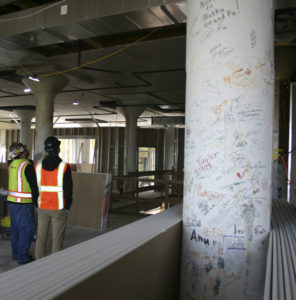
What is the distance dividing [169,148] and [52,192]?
1762 cm

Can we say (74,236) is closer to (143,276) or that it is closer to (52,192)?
(52,192)

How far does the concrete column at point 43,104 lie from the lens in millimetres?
11391

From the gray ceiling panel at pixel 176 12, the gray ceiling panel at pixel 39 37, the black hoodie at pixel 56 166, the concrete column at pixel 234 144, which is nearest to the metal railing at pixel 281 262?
the concrete column at pixel 234 144

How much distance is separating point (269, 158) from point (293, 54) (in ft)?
18.2

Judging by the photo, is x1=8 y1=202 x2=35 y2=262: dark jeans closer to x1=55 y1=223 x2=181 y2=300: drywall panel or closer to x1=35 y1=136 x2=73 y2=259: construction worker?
x1=35 y1=136 x2=73 y2=259: construction worker

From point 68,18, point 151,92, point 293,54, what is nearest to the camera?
point 68,18

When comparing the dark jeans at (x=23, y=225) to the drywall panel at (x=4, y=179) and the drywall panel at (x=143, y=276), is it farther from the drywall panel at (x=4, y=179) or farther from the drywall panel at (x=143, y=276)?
the drywall panel at (x=4, y=179)

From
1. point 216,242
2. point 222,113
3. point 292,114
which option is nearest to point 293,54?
point 292,114

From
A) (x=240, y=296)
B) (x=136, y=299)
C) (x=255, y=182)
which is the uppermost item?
(x=255, y=182)

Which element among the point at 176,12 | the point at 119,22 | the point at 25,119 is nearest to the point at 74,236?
the point at 119,22

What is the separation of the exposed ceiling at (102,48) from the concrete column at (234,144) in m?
2.42

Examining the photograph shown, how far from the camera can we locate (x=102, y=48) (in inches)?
325

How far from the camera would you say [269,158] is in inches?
96.0

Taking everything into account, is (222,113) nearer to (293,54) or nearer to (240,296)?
(240,296)
